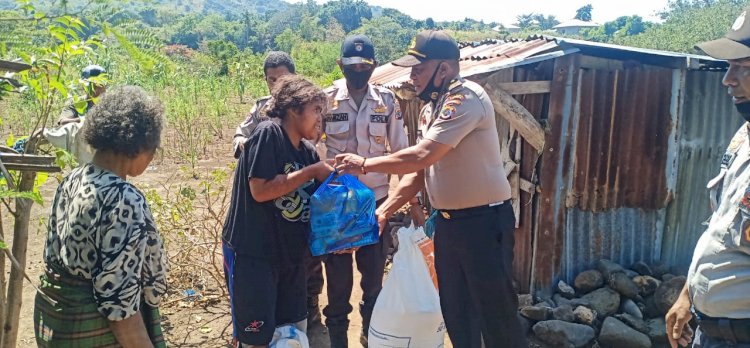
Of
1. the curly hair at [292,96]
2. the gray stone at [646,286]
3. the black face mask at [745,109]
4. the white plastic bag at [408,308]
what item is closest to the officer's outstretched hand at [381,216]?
the white plastic bag at [408,308]

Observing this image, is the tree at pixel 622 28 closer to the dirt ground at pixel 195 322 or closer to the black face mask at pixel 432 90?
the dirt ground at pixel 195 322

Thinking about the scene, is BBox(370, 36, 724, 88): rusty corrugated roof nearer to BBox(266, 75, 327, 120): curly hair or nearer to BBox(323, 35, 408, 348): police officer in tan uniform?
BBox(323, 35, 408, 348): police officer in tan uniform

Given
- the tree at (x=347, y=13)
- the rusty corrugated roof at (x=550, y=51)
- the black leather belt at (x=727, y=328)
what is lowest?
the black leather belt at (x=727, y=328)

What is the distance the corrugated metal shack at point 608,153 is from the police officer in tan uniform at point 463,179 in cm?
165

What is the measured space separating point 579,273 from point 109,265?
161 inches

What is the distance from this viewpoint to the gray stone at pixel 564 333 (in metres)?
4.28

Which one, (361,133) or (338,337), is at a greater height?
(361,133)

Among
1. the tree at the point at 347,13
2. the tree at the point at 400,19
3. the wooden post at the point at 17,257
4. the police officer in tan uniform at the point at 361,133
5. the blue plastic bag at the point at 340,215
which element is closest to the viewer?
the wooden post at the point at 17,257

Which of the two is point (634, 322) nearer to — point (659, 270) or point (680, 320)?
point (659, 270)

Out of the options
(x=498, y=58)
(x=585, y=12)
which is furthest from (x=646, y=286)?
(x=585, y=12)

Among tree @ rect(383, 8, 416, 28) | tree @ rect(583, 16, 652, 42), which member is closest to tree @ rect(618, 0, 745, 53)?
tree @ rect(583, 16, 652, 42)

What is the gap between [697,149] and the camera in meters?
4.96

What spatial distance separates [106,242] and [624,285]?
405cm

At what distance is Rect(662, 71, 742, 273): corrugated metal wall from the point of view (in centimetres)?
491
